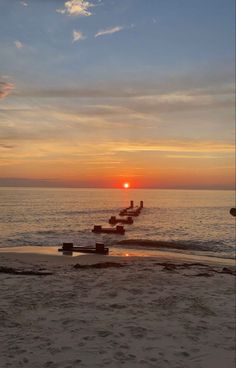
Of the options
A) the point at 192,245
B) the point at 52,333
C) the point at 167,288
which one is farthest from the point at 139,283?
the point at 192,245

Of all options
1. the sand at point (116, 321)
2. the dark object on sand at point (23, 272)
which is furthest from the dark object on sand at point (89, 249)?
the dark object on sand at point (23, 272)

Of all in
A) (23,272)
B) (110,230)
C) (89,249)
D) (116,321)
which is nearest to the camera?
(116,321)

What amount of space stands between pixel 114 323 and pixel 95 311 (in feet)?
3.42

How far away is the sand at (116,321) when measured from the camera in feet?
23.4

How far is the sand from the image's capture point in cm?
712

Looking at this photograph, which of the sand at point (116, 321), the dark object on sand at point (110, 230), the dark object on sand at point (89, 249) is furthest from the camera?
the dark object on sand at point (110, 230)

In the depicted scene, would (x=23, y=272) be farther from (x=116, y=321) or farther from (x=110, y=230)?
(x=110, y=230)

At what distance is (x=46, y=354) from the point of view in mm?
7059

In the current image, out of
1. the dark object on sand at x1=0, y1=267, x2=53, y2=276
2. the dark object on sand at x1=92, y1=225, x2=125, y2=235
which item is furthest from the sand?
the dark object on sand at x1=92, y1=225, x2=125, y2=235

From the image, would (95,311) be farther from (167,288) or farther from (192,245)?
(192,245)

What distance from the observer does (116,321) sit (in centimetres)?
912

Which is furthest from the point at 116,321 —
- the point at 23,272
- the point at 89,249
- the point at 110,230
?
the point at 110,230

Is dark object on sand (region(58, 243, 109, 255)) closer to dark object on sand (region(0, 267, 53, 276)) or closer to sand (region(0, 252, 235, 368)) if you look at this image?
sand (region(0, 252, 235, 368))

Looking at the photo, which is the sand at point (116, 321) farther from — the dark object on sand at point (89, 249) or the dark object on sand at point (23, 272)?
the dark object on sand at point (89, 249)
